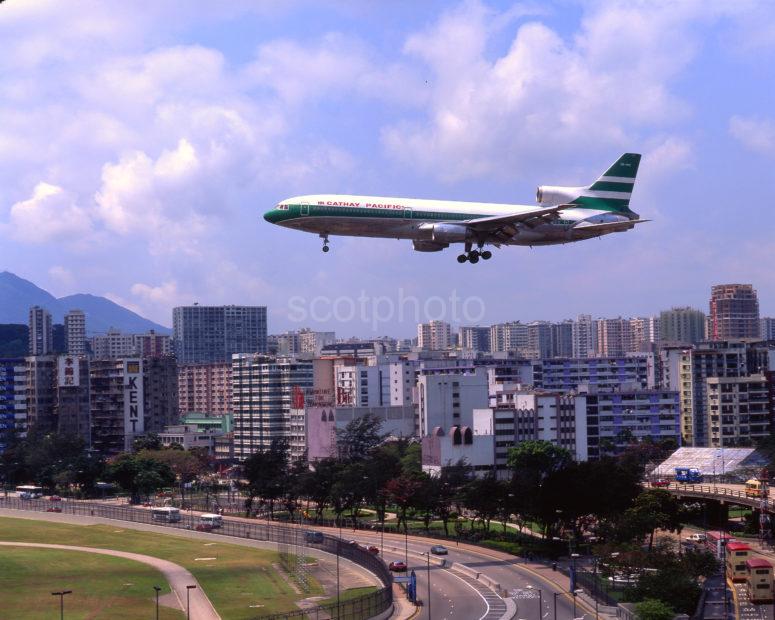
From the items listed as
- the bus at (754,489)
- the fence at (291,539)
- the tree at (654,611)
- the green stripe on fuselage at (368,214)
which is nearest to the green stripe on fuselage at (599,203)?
the green stripe on fuselage at (368,214)

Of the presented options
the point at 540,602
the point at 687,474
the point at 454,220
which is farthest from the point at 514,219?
the point at 687,474

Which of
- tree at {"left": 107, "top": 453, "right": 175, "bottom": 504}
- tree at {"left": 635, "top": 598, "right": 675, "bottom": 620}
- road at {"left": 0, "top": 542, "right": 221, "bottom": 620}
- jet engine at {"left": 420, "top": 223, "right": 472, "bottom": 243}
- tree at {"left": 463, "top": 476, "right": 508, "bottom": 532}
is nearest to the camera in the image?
tree at {"left": 635, "top": 598, "right": 675, "bottom": 620}

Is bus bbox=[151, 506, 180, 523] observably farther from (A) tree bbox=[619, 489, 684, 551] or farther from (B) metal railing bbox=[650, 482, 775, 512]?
(B) metal railing bbox=[650, 482, 775, 512]

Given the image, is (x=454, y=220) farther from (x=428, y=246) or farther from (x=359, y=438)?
(x=359, y=438)

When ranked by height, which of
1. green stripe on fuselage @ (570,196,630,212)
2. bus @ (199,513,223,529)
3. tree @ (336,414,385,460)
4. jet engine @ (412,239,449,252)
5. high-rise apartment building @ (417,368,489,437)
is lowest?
bus @ (199,513,223,529)

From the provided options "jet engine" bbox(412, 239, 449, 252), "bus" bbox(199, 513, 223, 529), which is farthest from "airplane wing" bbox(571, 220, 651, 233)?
"bus" bbox(199, 513, 223, 529)

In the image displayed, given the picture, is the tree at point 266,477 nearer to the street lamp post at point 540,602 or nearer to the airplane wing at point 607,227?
the street lamp post at point 540,602
